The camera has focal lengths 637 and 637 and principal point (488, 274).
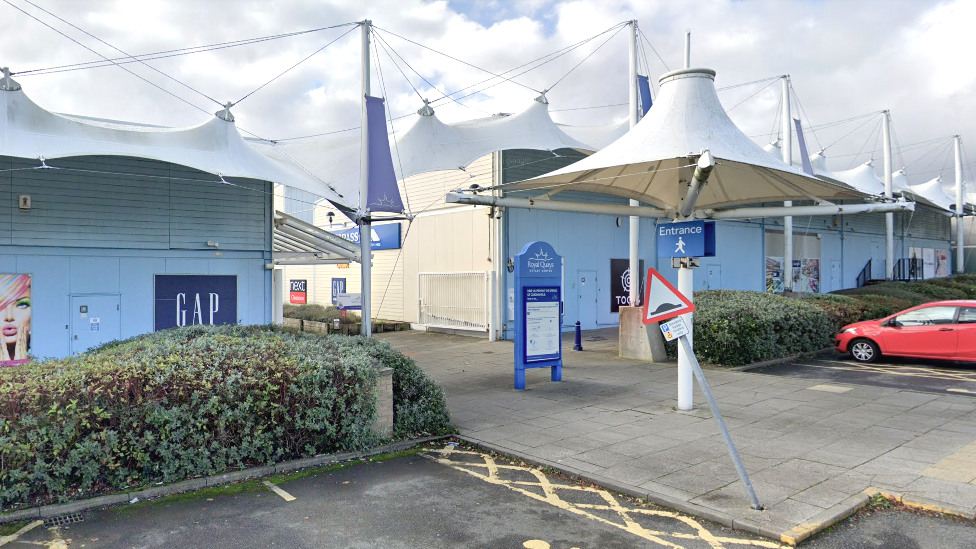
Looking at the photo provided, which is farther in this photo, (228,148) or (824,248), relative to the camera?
(824,248)

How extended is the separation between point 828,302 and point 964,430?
10.00 m

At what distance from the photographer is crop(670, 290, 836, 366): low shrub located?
13.3 meters

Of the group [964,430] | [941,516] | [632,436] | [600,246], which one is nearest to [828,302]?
[600,246]

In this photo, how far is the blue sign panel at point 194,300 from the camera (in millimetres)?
13555

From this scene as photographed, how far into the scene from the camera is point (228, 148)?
1212 cm

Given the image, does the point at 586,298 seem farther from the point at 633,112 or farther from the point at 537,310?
the point at 537,310

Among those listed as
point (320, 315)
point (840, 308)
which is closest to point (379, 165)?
point (320, 315)

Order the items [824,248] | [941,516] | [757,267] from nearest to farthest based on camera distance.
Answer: [941,516] < [757,267] < [824,248]

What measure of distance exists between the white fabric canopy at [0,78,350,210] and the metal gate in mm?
7480

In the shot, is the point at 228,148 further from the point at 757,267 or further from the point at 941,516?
the point at 757,267

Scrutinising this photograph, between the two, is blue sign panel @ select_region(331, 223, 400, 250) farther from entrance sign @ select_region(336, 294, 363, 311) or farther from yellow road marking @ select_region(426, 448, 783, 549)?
yellow road marking @ select_region(426, 448, 783, 549)

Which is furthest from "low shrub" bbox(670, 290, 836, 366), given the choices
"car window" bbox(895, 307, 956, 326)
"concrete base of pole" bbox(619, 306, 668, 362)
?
"car window" bbox(895, 307, 956, 326)

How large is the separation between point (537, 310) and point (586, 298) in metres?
9.45

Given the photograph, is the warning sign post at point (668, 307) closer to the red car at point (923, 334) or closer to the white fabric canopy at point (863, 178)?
the red car at point (923, 334)
